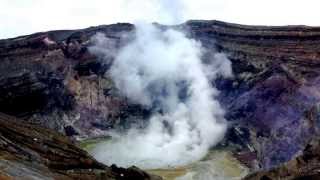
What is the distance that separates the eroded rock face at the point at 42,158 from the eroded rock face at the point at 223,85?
115ft

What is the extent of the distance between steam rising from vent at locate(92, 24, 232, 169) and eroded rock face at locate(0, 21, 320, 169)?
1.52m

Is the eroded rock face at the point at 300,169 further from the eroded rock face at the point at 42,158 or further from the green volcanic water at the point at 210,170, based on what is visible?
the green volcanic water at the point at 210,170

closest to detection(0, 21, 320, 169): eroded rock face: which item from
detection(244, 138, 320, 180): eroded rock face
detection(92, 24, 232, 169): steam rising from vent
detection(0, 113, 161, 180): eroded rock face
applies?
detection(92, 24, 232, 169): steam rising from vent

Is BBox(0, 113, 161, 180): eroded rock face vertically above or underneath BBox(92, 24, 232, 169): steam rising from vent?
above

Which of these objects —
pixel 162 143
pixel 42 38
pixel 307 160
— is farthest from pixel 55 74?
pixel 307 160

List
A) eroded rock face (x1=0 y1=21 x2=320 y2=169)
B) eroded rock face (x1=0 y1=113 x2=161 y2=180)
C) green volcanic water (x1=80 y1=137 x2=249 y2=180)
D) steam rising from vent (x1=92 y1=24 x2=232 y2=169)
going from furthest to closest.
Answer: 1. steam rising from vent (x1=92 y1=24 x2=232 y2=169)
2. eroded rock face (x1=0 y1=21 x2=320 y2=169)
3. green volcanic water (x1=80 y1=137 x2=249 y2=180)
4. eroded rock face (x1=0 y1=113 x2=161 y2=180)

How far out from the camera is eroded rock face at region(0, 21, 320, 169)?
90500 mm

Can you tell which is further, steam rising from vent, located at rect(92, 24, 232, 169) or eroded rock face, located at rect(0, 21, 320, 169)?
steam rising from vent, located at rect(92, 24, 232, 169)

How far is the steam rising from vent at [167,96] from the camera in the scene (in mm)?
92938

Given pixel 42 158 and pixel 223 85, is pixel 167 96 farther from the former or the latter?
pixel 42 158

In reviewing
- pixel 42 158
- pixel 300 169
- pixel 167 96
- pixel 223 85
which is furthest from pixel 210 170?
pixel 42 158

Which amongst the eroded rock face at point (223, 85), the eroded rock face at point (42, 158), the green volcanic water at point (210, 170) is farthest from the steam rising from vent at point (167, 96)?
the eroded rock face at point (42, 158)

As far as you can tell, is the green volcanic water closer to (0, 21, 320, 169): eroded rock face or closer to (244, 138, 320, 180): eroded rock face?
(0, 21, 320, 169): eroded rock face

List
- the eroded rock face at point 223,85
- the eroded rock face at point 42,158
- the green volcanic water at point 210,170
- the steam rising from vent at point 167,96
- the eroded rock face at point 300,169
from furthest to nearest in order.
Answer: the steam rising from vent at point 167,96, the eroded rock face at point 223,85, the green volcanic water at point 210,170, the eroded rock face at point 300,169, the eroded rock face at point 42,158
